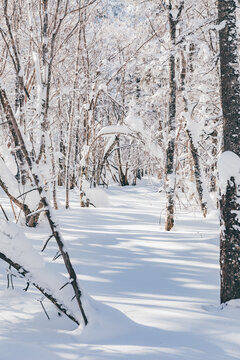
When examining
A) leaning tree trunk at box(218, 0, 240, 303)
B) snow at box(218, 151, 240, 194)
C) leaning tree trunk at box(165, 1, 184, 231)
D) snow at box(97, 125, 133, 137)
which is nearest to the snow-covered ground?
leaning tree trunk at box(218, 0, 240, 303)

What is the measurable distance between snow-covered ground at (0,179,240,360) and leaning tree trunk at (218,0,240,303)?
31 cm

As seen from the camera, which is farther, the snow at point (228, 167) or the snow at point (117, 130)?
the snow at point (117, 130)

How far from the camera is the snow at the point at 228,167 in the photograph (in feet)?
11.6

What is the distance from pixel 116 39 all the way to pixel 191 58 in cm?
651

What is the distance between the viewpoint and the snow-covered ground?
2.65m

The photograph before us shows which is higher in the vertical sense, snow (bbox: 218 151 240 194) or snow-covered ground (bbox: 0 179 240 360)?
snow (bbox: 218 151 240 194)

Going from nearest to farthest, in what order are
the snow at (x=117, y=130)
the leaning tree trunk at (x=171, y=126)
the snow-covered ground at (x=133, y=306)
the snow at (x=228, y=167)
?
the snow-covered ground at (x=133, y=306)
the snow at (x=228, y=167)
the leaning tree trunk at (x=171, y=126)
the snow at (x=117, y=130)

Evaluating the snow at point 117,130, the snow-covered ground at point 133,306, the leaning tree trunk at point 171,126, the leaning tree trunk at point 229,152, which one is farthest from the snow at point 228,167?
the snow at point 117,130

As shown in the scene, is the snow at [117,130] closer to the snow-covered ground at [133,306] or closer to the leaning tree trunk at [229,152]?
the snow-covered ground at [133,306]

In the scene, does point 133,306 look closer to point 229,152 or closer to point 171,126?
point 229,152

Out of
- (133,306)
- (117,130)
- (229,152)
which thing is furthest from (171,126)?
(133,306)

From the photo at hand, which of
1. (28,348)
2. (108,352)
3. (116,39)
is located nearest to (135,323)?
(108,352)

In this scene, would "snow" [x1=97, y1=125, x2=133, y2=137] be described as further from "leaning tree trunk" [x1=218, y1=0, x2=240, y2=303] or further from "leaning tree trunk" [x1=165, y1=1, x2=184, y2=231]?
"leaning tree trunk" [x1=218, y1=0, x2=240, y2=303]

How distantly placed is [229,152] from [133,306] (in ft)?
6.36
